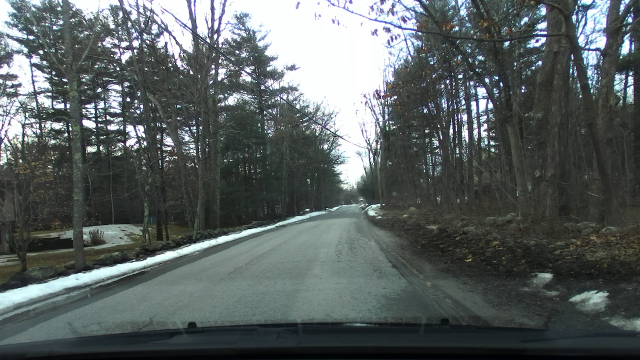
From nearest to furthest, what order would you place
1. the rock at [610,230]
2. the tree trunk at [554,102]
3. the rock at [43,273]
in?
the rock at [610,230] → the rock at [43,273] → the tree trunk at [554,102]

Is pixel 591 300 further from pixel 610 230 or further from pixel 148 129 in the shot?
pixel 148 129

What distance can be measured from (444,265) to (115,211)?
41.6 m

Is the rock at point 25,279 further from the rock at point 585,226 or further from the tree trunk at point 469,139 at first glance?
the tree trunk at point 469,139

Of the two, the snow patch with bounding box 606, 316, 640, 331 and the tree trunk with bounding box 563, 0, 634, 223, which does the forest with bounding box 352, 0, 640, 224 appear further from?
the snow patch with bounding box 606, 316, 640, 331

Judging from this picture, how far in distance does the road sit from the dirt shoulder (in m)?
0.54

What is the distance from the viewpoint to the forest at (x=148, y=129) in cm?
1407

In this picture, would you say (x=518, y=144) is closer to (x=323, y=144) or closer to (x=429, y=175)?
(x=429, y=175)

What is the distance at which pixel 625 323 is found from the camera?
4.02m

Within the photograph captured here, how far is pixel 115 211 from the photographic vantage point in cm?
4200

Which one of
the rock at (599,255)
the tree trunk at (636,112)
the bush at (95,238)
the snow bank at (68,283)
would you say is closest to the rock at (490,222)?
the rock at (599,255)

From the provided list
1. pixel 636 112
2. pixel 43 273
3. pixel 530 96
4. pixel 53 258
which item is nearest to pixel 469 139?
pixel 530 96

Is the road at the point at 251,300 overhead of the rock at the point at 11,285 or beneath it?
beneath

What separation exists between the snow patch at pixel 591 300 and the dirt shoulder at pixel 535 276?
0.01 metres

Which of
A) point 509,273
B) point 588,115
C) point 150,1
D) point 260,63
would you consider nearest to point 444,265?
point 509,273
